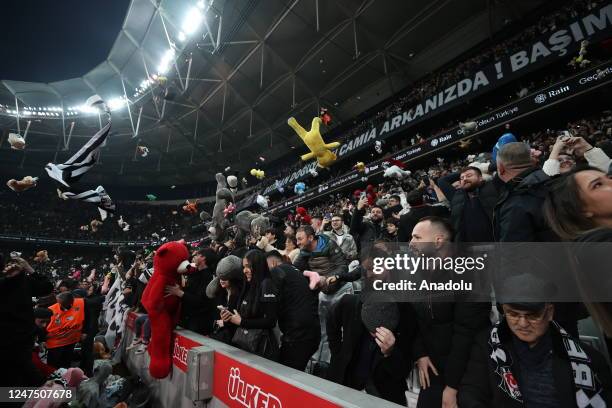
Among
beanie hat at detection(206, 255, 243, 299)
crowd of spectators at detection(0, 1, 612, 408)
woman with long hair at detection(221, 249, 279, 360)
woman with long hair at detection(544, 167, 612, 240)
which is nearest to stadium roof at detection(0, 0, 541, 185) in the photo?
crowd of spectators at detection(0, 1, 612, 408)

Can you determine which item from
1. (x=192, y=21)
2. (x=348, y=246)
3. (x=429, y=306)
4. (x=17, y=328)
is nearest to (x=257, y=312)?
(x=429, y=306)

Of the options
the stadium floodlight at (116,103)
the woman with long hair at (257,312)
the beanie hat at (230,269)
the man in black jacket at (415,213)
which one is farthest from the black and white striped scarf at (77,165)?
the stadium floodlight at (116,103)

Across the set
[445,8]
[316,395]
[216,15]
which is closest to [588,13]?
[445,8]

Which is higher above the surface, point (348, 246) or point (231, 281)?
point (348, 246)

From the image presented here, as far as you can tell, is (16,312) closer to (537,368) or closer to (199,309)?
(199,309)

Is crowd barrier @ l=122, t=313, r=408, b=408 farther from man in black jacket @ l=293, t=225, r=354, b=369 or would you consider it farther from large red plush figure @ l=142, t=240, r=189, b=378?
man in black jacket @ l=293, t=225, r=354, b=369

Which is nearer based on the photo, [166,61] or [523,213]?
[523,213]

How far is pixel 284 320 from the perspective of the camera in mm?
2611

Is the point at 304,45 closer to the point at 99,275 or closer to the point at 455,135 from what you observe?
the point at 455,135

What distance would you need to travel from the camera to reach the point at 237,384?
2.02 meters

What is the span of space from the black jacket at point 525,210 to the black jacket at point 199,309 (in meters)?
2.85

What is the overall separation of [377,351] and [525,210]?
1195 mm

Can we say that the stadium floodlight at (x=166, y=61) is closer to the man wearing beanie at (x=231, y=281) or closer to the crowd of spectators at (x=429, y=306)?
the crowd of spectators at (x=429, y=306)

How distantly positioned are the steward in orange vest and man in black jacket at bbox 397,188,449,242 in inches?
200
